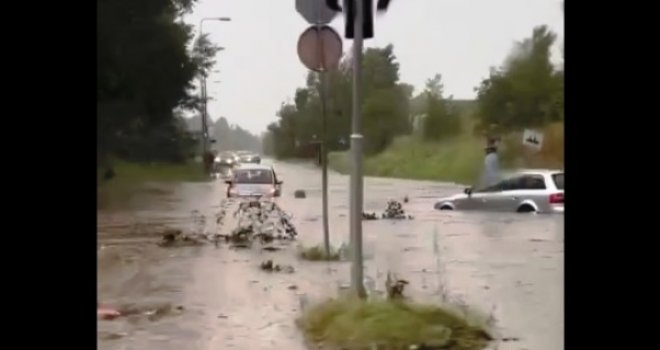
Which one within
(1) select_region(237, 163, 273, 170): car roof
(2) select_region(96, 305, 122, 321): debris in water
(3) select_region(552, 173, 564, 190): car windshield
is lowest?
(2) select_region(96, 305, 122, 321): debris in water

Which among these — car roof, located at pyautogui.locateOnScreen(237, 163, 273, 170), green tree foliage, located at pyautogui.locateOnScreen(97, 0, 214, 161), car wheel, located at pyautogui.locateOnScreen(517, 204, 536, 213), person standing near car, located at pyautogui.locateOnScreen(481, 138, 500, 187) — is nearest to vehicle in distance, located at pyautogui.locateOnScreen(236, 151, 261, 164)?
car roof, located at pyautogui.locateOnScreen(237, 163, 273, 170)

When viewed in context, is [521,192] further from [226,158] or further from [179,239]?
[179,239]

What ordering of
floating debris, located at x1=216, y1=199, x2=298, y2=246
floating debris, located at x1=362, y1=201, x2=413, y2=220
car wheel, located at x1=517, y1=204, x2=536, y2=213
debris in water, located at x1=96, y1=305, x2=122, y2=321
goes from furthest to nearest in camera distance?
car wheel, located at x1=517, y1=204, x2=536, y2=213
floating debris, located at x1=216, y1=199, x2=298, y2=246
floating debris, located at x1=362, y1=201, x2=413, y2=220
debris in water, located at x1=96, y1=305, x2=122, y2=321

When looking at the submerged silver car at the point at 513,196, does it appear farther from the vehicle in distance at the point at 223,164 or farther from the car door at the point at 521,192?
the vehicle in distance at the point at 223,164

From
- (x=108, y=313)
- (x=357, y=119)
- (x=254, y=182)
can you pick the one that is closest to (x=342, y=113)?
(x=357, y=119)

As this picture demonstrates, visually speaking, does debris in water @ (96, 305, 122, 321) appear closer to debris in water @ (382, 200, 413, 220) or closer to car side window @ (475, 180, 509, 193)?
debris in water @ (382, 200, 413, 220)
